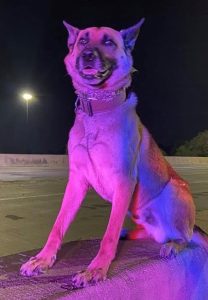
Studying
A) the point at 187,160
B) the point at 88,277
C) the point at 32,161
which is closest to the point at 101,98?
the point at 88,277

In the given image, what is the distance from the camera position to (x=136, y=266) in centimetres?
295

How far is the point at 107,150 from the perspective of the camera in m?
2.89

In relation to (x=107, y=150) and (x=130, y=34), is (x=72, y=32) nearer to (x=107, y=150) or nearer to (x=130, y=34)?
(x=130, y=34)

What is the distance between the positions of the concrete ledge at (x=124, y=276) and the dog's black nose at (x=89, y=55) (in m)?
1.40

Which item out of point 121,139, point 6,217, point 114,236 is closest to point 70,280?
point 114,236

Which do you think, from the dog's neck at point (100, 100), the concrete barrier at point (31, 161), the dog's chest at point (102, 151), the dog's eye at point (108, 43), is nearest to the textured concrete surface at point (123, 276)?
the dog's chest at point (102, 151)

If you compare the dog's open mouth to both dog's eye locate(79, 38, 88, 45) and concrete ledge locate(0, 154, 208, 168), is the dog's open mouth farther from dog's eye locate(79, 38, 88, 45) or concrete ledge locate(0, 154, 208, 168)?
concrete ledge locate(0, 154, 208, 168)

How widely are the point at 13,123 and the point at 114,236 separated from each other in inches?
2069

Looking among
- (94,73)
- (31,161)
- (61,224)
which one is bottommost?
(31,161)

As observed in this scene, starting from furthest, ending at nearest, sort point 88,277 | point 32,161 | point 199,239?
point 32,161 < point 199,239 < point 88,277

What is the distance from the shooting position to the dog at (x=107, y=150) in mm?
2799

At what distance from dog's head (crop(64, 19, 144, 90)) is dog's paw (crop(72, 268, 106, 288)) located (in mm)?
1219

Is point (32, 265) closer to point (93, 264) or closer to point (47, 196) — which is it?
point (93, 264)

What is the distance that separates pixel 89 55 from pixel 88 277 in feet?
4.59
